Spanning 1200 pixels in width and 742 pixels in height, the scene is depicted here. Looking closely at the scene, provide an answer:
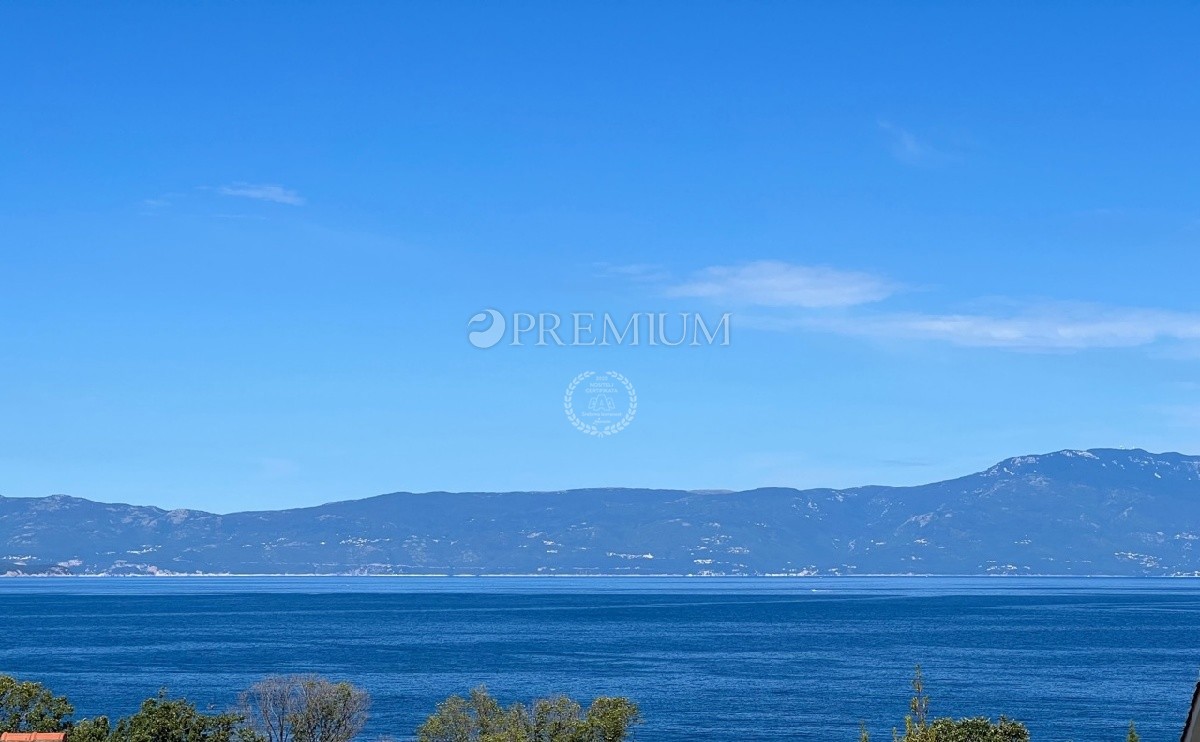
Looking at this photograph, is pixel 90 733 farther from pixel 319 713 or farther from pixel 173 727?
pixel 319 713

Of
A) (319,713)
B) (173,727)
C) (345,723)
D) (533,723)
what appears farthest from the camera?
(345,723)

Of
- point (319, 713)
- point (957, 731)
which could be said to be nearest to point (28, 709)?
point (319, 713)

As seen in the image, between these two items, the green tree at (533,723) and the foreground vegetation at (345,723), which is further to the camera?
the green tree at (533,723)

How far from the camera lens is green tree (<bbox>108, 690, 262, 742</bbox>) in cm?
7094

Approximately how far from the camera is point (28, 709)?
7538 cm

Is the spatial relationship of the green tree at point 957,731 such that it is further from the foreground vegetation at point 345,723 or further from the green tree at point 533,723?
the green tree at point 533,723

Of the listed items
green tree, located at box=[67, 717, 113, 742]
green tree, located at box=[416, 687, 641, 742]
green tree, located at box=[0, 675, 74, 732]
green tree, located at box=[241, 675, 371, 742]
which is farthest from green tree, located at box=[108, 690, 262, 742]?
green tree, located at box=[416, 687, 641, 742]

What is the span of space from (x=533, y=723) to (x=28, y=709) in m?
27.0

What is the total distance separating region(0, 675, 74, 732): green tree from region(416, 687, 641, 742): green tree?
1992cm

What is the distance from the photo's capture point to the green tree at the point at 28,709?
73375 millimetres

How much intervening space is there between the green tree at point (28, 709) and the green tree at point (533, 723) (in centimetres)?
1992

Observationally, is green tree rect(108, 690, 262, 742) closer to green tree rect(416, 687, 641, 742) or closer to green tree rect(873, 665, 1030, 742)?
green tree rect(416, 687, 641, 742)

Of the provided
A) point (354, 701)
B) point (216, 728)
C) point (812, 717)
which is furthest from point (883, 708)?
point (216, 728)

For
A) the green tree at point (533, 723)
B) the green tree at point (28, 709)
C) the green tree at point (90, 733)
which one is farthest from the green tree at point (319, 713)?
the green tree at point (28, 709)
